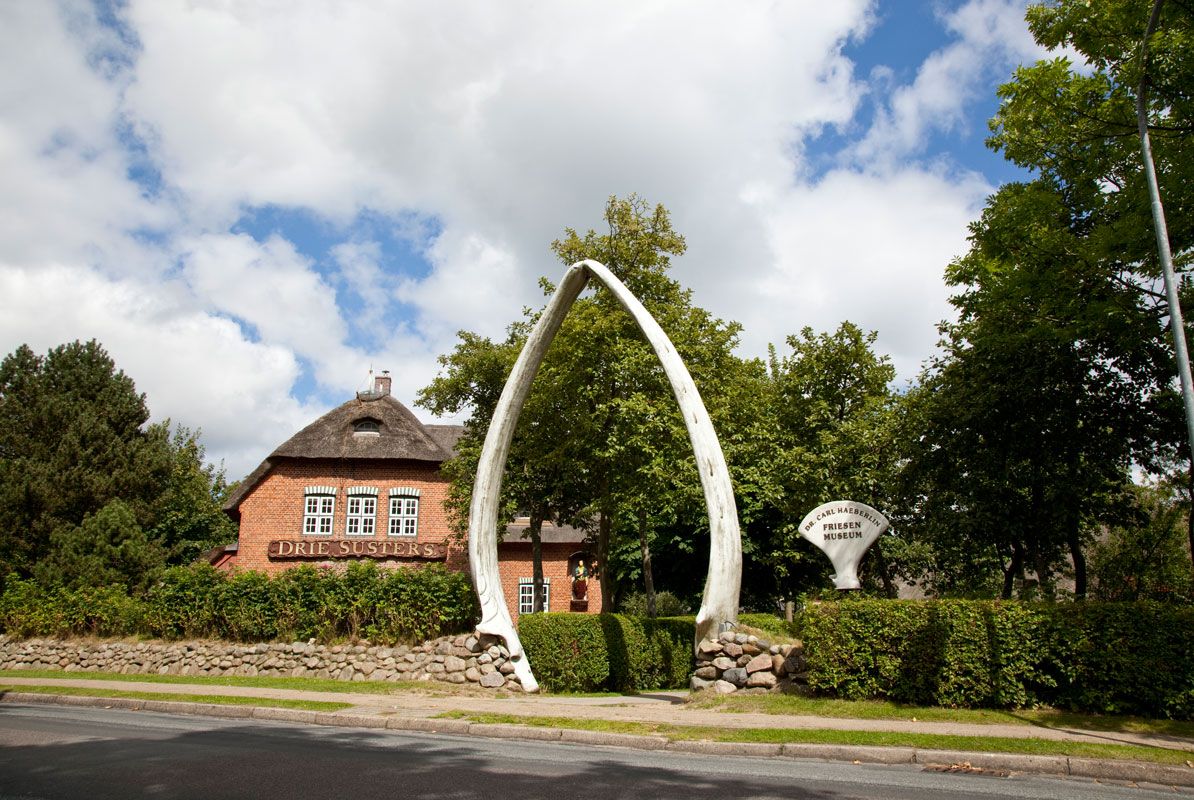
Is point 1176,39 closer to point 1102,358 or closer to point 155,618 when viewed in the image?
point 1102,358

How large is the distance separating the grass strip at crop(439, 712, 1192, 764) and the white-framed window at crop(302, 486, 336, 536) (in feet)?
79.4

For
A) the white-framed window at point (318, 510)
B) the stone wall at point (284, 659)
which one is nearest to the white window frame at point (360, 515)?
the white-framed window at point (318, 510)

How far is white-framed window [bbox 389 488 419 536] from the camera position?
111 ft

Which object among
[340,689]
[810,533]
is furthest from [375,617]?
[810,533]

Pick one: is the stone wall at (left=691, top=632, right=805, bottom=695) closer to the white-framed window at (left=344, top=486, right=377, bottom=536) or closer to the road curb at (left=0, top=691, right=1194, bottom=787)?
the road curb at (left=0, top=691, right=1194, bottom=787)

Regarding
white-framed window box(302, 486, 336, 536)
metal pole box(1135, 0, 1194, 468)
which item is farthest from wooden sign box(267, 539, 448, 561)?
metal pole box(1135, 0, 1194, 468)

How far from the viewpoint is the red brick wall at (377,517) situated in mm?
32438

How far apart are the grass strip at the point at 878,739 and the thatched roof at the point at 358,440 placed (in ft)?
77.8

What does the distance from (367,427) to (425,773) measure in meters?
28.3

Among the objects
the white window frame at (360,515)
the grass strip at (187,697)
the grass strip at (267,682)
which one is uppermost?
the white window frame at (360,515)

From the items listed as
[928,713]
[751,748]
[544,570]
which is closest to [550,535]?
[544,570]

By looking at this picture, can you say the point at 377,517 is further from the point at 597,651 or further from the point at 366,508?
the point at 597,651

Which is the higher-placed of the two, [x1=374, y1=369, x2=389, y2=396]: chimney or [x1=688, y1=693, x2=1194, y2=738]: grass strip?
[x1=374, y1=369, x2=389, y2=396]: chimney

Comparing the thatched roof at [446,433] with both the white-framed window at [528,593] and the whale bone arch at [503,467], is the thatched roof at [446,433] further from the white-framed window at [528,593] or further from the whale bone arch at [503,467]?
the whale bone arch at [503,467]
